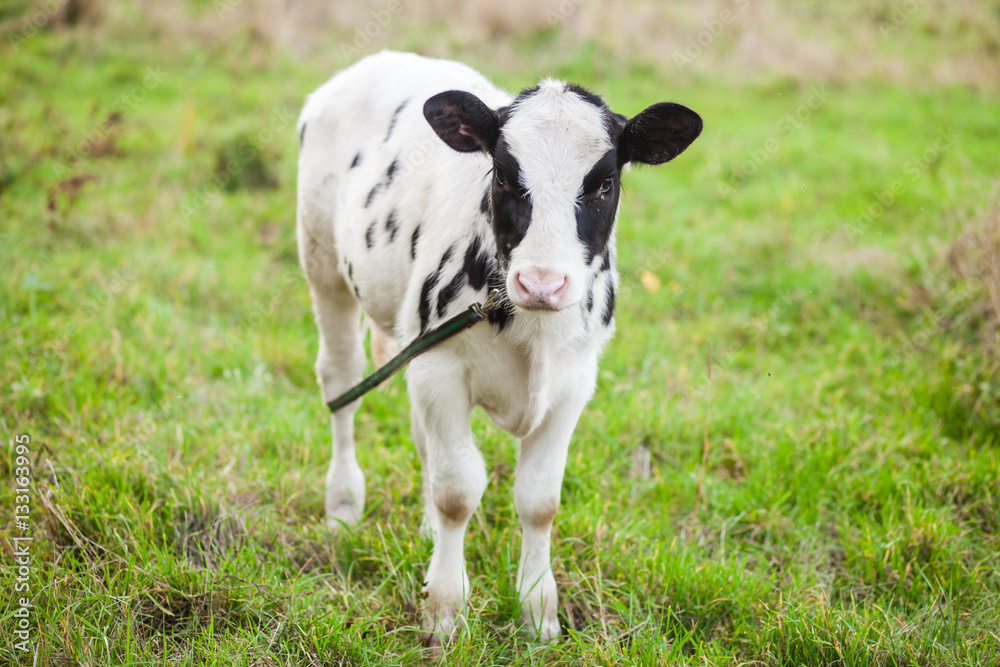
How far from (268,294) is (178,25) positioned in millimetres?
6918

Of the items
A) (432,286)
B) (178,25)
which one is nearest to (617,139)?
(432,286)

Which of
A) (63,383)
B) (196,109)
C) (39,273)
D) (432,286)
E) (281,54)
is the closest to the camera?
(432,286)

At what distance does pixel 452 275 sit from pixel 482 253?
Answer: 144mm

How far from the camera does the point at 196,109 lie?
26.1 feet

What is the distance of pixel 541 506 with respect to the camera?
2684 millimetres

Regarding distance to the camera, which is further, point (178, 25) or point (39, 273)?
point (178, 25)

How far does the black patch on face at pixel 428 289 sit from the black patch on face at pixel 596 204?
0.51 metres

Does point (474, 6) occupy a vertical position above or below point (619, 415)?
above

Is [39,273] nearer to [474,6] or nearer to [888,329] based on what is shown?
[888,329]

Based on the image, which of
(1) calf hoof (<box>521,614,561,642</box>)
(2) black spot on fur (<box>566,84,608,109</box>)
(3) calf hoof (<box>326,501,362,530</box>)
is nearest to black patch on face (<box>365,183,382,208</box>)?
(2) black spot on fur (<box>566,84,608,109</box>)

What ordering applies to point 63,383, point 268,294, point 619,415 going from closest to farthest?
1. point 63,383
2. point 619,415
3. point 268,294

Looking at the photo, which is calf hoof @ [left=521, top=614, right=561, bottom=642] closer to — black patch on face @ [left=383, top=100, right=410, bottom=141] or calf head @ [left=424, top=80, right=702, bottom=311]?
calf head @ [left=424, top=80, right=702, bottom=311]

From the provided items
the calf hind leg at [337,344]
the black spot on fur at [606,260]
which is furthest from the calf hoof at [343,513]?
the black spot on fur at [606,260]

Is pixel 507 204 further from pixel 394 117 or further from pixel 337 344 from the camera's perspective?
pixel 337 344
